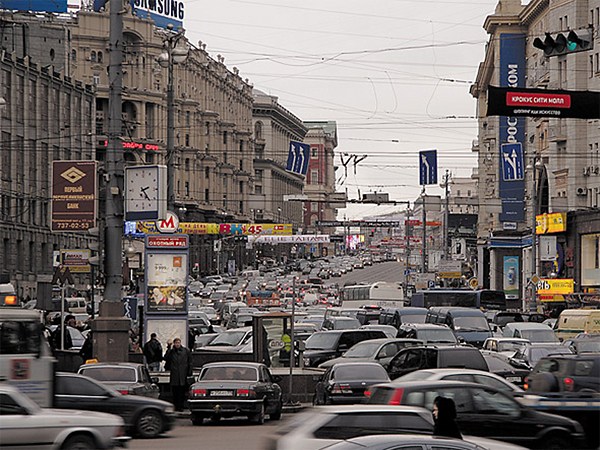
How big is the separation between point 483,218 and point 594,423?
3698 inches

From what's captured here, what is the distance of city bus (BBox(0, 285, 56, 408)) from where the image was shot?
66.8 feet

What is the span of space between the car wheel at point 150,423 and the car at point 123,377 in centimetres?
205

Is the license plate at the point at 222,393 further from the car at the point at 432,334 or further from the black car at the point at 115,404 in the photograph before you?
the car at the point at 432,334

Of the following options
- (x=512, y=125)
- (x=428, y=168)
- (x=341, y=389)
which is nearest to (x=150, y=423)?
(x=341, y=389)

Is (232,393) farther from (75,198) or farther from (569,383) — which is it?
(75,198)

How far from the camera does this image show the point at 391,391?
57.6 ft

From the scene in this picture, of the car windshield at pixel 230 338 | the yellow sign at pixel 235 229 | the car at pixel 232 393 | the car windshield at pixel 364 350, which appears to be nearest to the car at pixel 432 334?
the car windshield at pixel 364 350

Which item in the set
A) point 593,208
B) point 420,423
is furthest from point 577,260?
point 420,423

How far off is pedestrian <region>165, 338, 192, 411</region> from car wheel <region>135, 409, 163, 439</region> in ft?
19.0

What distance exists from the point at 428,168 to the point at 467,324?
28.0ft

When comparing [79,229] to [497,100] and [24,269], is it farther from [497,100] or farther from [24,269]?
[24,269]

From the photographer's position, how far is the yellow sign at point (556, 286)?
67938 millimetres

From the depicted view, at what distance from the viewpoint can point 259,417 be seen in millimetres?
25750

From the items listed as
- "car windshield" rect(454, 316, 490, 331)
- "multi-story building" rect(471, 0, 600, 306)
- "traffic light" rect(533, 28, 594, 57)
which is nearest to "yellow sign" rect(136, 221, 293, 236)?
"multi-story building" rect(471, 0, 600, 306)
